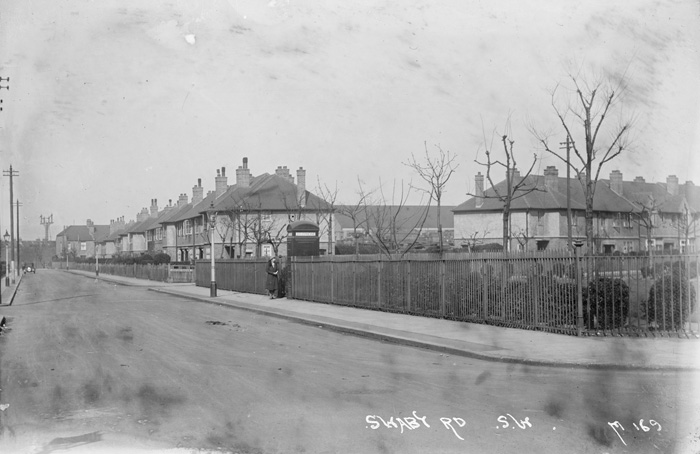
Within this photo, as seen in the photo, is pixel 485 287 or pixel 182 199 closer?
pixel 485 287

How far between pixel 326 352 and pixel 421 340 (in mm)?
2186

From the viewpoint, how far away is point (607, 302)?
1346 cm

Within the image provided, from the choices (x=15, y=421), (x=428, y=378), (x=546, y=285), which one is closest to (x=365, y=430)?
(x=428, y=378)

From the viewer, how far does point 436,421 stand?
6977mm

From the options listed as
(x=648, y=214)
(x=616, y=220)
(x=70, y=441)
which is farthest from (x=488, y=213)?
(x=70, y=441)

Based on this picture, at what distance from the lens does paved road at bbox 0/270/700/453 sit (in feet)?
20.8

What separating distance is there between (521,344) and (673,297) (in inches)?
131

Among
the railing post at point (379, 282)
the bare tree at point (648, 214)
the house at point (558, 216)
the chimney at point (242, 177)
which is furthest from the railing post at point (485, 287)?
the chimney at point (242, 177)

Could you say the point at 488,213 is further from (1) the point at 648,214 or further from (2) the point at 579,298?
(2) the point at 579,298

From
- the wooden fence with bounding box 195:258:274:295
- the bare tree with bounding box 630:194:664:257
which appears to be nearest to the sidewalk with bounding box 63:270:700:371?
the wooden fence with bounding box 195:258:274:295

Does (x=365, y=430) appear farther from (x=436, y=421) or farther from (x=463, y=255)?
(x=463, y=255)

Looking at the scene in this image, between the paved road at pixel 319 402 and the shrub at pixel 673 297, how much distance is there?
398 cm

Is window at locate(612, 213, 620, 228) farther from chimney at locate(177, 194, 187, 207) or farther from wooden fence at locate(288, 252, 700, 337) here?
chimney at locate(177, 194, 187, 207)

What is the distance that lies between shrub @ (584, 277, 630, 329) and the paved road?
12.1ft
